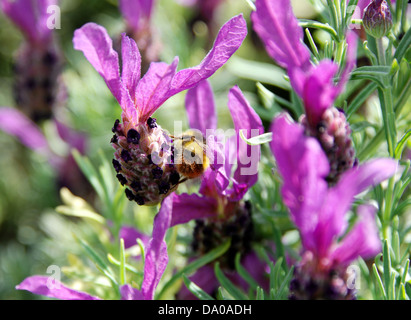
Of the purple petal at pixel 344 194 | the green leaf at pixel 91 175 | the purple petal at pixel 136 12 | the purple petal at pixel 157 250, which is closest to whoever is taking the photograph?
the purple petal at pixel 344 194

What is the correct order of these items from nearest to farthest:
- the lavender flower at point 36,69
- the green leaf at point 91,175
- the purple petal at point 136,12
Answer: 1. the green leaf at point 91,175
2. the purple petal at point 136,12
3. the lavender flower at point 36,69

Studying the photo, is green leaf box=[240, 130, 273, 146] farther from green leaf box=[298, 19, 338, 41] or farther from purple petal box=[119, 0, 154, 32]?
purple petal box=[119, 0, 154, 32]

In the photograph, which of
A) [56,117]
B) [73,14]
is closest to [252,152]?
[56,117]

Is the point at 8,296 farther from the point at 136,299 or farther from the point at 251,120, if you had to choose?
the point at 251,120

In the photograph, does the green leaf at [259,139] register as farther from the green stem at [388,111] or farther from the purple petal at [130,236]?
the purple petal at [130,236]

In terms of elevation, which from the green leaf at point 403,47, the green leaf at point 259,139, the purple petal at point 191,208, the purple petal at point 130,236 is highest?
the green leaf at point 403,47

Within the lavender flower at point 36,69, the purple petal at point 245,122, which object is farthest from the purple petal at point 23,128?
the purple petal at point 245,122
